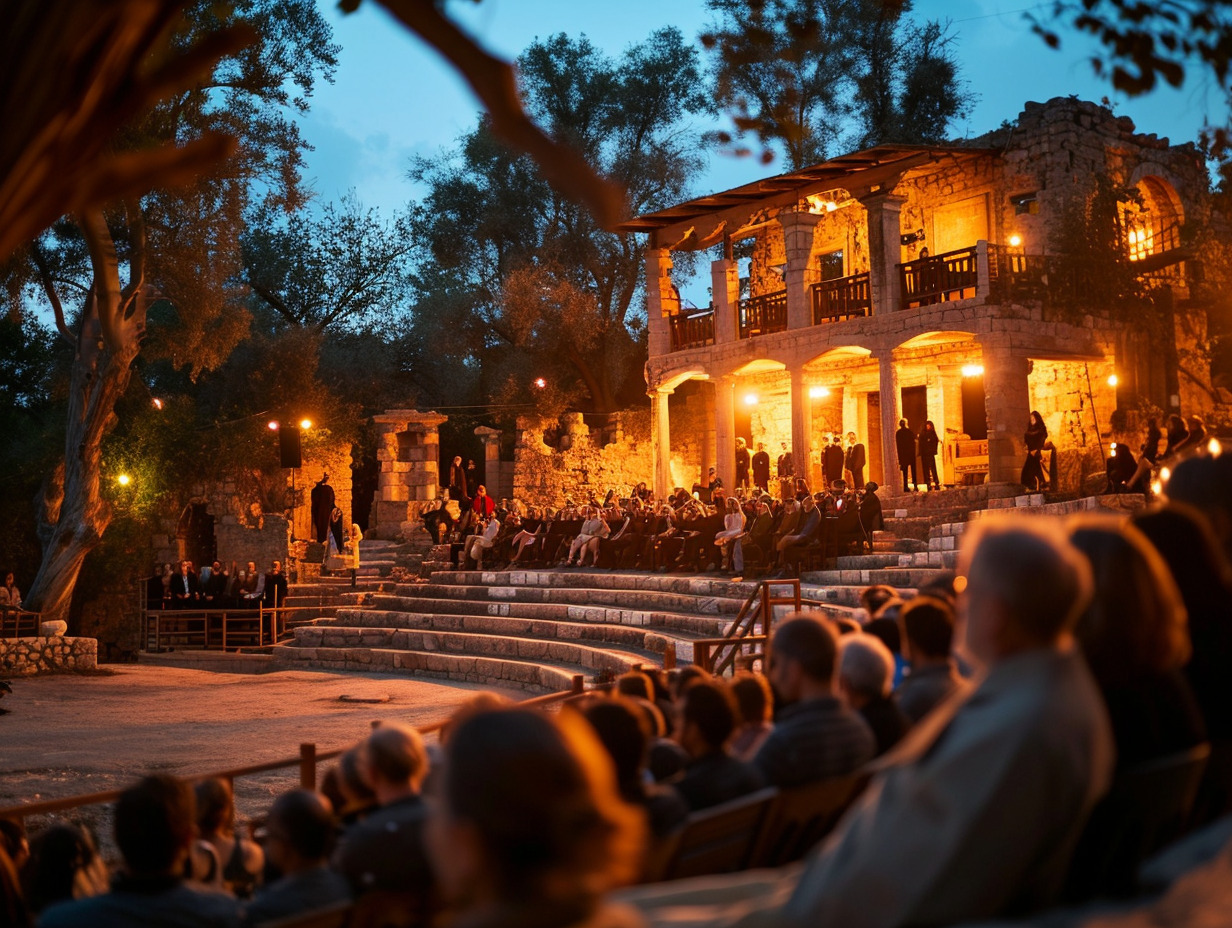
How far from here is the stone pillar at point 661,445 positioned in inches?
882

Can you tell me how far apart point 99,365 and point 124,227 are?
4.00 m

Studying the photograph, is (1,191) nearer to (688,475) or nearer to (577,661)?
(577,661)

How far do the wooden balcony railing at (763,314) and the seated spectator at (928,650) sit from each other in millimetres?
17181

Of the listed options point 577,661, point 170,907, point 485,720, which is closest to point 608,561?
point 577,661

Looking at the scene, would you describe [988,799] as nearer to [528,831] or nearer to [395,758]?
[528,831]

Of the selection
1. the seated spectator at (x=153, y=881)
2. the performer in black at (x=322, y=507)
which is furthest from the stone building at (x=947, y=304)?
the seated spectator at (x=153, y=881)

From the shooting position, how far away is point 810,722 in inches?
130

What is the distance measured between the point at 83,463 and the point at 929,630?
1870 centimetres

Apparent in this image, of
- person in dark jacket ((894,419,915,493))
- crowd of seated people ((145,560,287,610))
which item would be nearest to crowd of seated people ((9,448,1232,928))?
person in dark jacket ((894,419,915,493))

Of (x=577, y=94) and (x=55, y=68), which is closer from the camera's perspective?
(x=55, y=68)

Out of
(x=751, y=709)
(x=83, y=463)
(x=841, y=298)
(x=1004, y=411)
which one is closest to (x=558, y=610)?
(x=1004, y=411)

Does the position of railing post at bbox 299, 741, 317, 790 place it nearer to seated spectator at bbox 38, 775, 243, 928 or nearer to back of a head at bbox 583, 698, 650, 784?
seated spectator at bbox 38, 775, 243, 928

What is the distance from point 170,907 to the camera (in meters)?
2.87

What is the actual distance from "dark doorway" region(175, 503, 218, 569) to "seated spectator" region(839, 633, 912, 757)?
22.9 m
